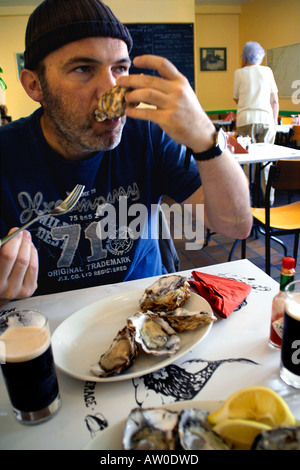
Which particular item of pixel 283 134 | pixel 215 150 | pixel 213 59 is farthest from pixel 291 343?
pixel 213 59

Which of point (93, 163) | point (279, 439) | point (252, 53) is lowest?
point (279, 439)

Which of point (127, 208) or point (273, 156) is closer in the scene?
point (127, 208)

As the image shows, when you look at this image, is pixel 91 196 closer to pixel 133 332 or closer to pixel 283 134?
pixel 133 332

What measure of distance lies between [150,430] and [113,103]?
81 cm

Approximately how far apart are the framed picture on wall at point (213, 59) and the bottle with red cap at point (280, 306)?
8450mm

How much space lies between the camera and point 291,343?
673 mm

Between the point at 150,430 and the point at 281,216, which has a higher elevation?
the point at 150,430

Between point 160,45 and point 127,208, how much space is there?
6.22 metres

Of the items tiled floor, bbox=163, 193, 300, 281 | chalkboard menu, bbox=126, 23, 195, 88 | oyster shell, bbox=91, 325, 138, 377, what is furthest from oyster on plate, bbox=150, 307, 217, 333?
chalkboard menu, bbox=126, 23, 195, 88

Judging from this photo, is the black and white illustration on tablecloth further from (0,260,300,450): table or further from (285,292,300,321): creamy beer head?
(285,292,300,321): creamy beer head

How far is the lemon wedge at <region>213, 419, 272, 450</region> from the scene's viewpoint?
482mm

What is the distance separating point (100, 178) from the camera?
1.30 m

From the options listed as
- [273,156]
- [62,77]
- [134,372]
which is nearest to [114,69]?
[62,77]

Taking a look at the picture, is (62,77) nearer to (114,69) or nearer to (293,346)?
(114,69)
